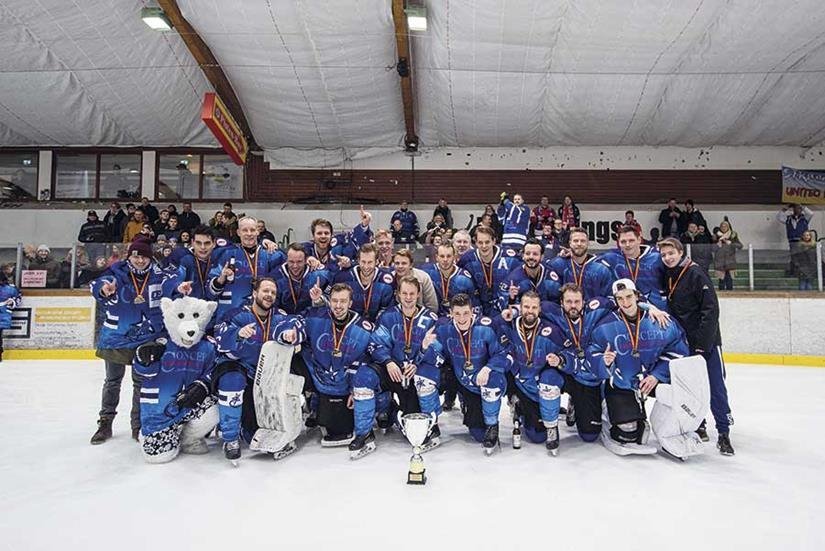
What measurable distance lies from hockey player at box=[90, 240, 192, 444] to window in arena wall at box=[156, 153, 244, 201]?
10696mm

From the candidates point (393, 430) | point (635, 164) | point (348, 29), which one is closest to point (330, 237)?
point (393, 430)

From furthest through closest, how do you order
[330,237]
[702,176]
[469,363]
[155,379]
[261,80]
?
Answer: [702,176] < [261,80] < [330,237] < [469,363] < [155,379]

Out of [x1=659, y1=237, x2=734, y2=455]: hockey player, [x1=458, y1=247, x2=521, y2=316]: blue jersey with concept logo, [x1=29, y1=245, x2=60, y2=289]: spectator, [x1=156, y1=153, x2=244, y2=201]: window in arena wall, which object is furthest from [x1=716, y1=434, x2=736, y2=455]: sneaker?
[x1=156, y1=153, x2=244, y2=201]: window in arena wall

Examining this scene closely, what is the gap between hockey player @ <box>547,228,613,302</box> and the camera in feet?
15.6

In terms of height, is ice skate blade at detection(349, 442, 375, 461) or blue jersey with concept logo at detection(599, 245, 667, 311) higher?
blue jersey with concept logo at detection(599, 245, 667, 311)

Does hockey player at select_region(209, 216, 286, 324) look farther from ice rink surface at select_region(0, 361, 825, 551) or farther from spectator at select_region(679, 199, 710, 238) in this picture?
spectator at select_region(679, 199, 710, 238)

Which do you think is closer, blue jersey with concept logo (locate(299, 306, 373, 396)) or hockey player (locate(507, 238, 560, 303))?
blue jersey with concept logo (locate(299, 306, 373, 396))

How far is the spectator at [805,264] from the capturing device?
28.9ft

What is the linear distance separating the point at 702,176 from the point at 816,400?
9400mm

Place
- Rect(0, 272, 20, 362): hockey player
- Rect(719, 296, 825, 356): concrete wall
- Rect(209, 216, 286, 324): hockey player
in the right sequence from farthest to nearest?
Rect(0, 272, 20, 362): hockey player → Rect(719, 296, 825, 356): concrete wall → Rect(209, 216, 286, 324): hockey player

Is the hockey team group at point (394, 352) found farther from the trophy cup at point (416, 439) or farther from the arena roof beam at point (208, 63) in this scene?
the arena roof beam at point (208, 63)

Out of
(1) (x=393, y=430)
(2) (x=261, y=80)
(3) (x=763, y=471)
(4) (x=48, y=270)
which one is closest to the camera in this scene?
(3) (x=763, y=471)

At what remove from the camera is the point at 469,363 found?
424cm

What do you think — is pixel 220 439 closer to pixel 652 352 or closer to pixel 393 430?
pixel 393 430
